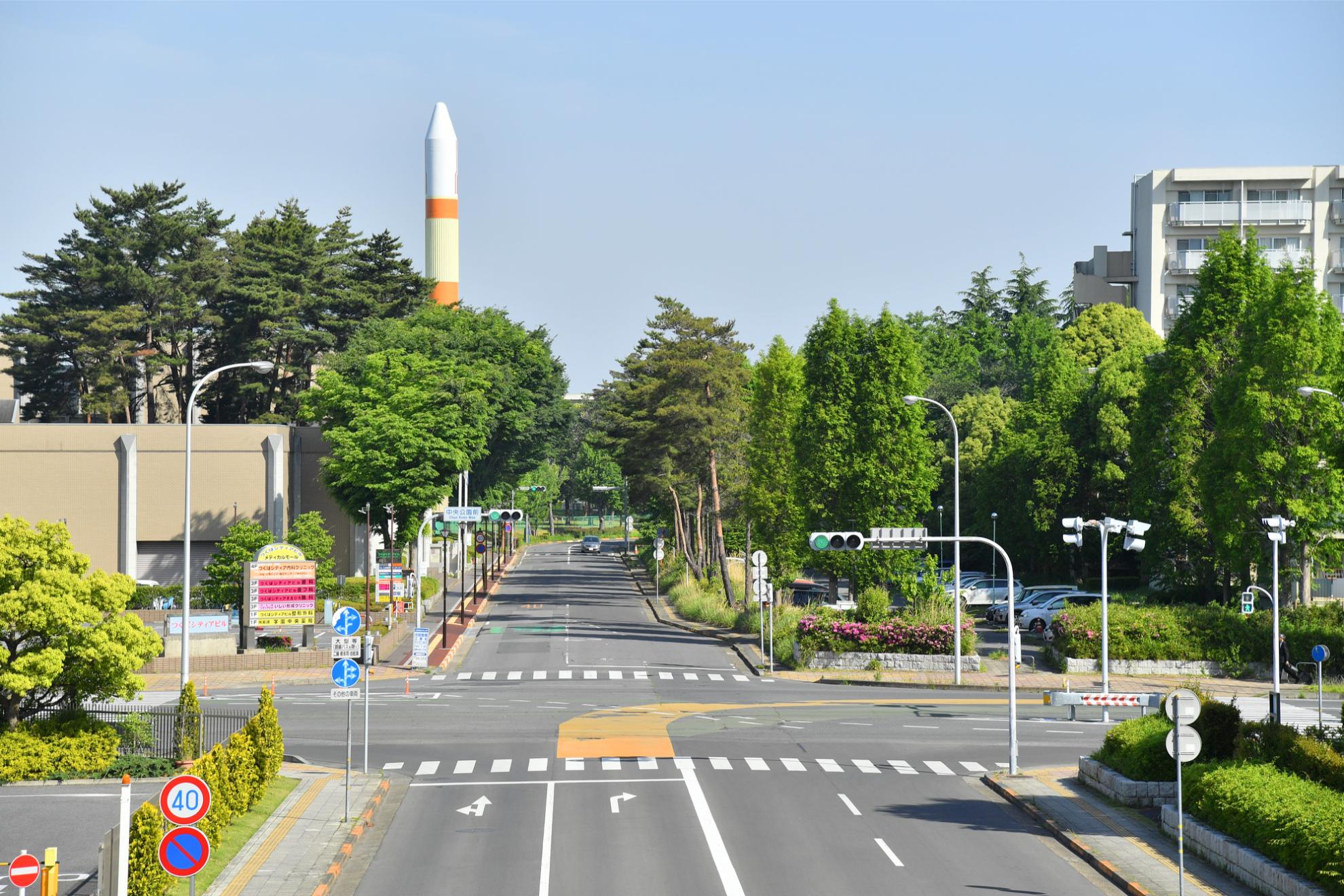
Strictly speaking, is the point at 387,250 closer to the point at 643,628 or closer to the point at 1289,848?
the point at 643,628

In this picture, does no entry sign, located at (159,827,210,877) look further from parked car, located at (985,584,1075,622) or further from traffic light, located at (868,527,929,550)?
parked car, located at (985,584,1075,622)

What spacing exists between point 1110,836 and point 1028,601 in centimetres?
4169

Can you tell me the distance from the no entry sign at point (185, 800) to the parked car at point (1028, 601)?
4997cm

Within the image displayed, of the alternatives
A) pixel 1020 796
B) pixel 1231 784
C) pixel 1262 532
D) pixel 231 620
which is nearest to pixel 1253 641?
pixel 1262 532

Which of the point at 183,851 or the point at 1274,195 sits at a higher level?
the point at 1274,195

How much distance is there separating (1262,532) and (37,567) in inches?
1680

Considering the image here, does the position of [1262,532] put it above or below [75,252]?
below

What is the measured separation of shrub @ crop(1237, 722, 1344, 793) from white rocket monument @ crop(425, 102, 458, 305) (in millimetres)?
92614

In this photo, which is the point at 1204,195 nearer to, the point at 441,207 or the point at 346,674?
the point at 441,207

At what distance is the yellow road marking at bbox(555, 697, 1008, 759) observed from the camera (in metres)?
31.4

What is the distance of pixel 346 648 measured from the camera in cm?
2577

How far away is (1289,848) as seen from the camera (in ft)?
60.6

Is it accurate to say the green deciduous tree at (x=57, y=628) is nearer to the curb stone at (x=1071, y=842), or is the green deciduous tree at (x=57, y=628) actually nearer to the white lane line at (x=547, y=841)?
the white lane line at (x=547, y=841)

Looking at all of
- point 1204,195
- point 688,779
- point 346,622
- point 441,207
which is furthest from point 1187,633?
point 441,207
